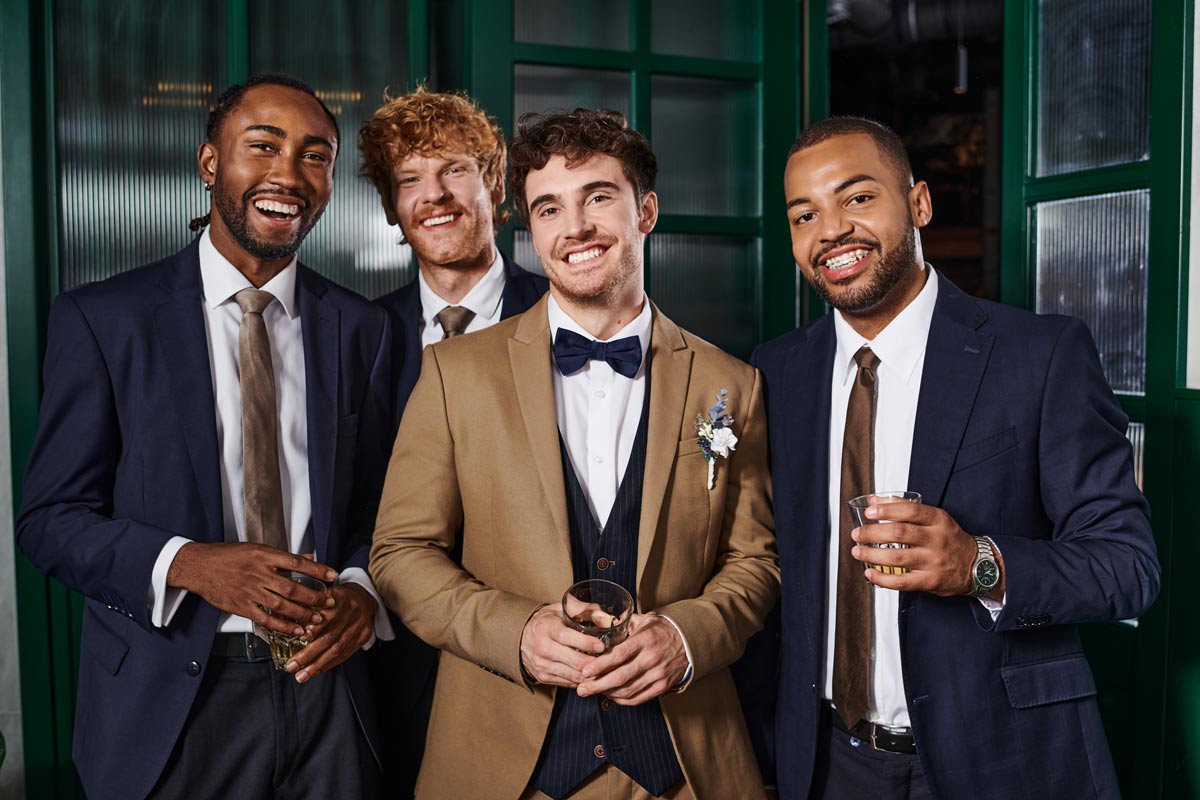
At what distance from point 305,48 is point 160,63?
0.39 metres

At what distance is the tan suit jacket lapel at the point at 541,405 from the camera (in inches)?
79.4

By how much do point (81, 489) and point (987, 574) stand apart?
5.71ft

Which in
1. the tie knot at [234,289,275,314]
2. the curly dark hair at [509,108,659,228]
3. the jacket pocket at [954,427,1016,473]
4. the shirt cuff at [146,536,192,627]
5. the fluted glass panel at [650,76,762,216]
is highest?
the fluted glass panel at [650,76,762,216]

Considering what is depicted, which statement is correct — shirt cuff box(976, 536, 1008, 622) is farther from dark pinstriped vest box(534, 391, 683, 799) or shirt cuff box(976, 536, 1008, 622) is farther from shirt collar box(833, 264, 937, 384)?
dark pinstriped vest box(534, 391, 683, 799)

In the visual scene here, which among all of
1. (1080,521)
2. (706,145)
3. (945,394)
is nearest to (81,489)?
(945,394)

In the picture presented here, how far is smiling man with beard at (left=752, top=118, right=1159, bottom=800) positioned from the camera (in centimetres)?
191

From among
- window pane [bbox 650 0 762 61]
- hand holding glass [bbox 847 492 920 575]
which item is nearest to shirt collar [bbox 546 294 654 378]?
hand holding glass [bbox 847 492 920 575]

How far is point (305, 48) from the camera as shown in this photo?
3020 mm

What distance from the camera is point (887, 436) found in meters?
2.09

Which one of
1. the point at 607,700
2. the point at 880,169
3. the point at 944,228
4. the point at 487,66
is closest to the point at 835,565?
the point at 607,700

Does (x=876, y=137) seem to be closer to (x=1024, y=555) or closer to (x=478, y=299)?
(x=1024, y=555)

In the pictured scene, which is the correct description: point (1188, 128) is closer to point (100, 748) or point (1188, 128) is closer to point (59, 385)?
point (59, 385)

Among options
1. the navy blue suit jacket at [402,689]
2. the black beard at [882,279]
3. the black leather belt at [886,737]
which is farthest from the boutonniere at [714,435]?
the navy blue suit jacket at [402,689]

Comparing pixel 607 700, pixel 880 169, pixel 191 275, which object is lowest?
pixel 607 700
